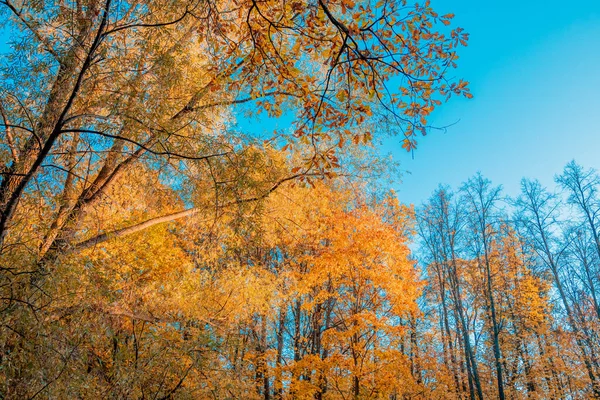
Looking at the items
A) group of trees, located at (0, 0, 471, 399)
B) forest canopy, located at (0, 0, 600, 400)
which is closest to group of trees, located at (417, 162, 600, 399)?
forest canopy, located at (0, 0, 600, 400)

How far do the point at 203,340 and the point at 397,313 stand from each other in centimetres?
441

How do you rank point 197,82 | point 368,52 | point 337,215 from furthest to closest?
point 337,215, point 197,82, point 368,52

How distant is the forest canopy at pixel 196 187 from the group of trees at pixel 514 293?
1.05 feet

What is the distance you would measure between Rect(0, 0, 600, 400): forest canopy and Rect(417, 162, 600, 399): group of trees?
12.6 inches

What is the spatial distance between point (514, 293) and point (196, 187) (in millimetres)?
14025

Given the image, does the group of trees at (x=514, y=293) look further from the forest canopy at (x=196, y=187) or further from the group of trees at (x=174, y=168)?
the group of trees at (x=174, y=168)

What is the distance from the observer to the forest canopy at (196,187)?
2537mm

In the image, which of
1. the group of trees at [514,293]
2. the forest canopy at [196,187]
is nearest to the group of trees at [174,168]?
the forest canopy at [196,187]

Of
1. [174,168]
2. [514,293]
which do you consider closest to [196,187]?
[174,168]

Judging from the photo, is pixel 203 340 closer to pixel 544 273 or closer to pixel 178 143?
pixel 178 143

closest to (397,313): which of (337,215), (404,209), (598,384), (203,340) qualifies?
(337,215)

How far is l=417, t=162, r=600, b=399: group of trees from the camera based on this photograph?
12086 mm

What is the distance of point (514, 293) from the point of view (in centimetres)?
1382

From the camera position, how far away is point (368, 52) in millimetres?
2225
